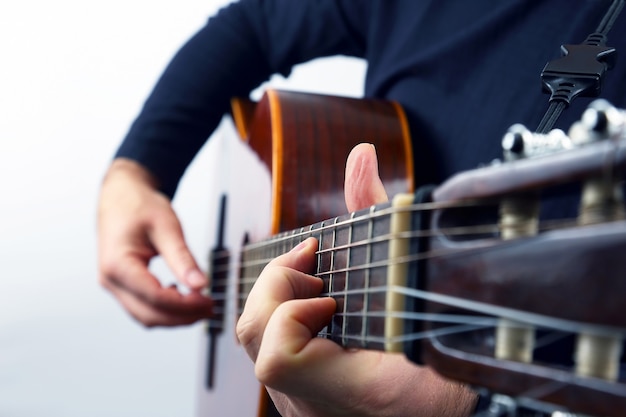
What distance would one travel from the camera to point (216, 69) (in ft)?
3.68

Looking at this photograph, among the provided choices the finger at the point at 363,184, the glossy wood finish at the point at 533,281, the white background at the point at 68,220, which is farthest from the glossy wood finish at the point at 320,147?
the white background at the point at 68,220

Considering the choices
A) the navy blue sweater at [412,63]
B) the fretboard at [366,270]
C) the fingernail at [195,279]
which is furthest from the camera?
the fingernail at [195,279]

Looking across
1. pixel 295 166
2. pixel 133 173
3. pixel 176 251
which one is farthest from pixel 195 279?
pixel 295 166

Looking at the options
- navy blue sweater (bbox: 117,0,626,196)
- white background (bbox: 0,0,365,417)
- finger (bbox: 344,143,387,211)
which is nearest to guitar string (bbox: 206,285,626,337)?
finger (bbox: 344,143,387,211)

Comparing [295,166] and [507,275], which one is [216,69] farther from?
[507,275]

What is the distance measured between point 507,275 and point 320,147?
474mm

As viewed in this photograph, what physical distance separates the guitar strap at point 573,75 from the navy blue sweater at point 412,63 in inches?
2.8

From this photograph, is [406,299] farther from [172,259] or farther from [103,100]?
[103,100]

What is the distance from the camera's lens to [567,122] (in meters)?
0.59

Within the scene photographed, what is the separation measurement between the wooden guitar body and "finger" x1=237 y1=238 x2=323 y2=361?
0.21 m

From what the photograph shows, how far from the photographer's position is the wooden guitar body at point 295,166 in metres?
0.74

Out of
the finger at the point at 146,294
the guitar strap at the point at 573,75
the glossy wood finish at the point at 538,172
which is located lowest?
the finger at the point at 146,294

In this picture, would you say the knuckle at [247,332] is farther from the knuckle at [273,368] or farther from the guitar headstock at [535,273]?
the guitar headstock at [535,273]

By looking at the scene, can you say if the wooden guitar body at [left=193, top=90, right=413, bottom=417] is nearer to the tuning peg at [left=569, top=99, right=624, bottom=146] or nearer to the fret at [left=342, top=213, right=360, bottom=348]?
the fret at [left=342, top=213, right=360, bottom=348]
